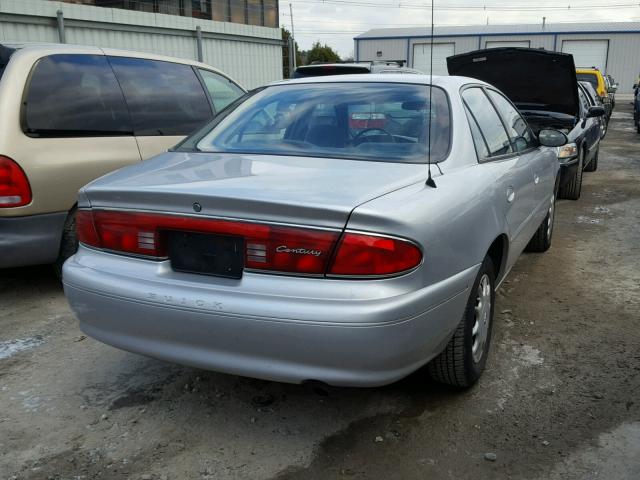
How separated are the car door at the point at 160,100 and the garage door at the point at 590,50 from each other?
160 ft

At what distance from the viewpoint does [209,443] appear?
2611 millimetres

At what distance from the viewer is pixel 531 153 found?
4.21 metres

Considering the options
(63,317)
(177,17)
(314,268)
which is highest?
(177,17)

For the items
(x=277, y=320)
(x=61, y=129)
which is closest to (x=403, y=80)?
(x=277, y=320)

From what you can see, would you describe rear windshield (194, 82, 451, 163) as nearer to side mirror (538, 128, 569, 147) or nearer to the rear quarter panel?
the rear quarter panel

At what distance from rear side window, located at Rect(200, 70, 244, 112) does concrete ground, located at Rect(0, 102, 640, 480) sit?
2409 mm

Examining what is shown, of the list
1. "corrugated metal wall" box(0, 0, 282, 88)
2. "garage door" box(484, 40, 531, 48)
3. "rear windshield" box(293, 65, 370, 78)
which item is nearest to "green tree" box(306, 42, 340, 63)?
"garage door" box(484, 40, 531, 48)

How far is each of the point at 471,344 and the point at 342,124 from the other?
128 centimetres

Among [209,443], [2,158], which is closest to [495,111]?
[209,443]

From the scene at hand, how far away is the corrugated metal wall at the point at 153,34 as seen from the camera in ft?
40.2

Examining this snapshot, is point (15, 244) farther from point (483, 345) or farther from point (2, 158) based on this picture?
point (483, 345)

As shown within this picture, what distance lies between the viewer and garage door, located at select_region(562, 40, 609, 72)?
47.5m

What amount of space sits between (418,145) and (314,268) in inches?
39.9

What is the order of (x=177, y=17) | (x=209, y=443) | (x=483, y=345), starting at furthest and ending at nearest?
1. (x=177, y=17)
2. (x=483, y=345)
3. (x=209, y=443)
